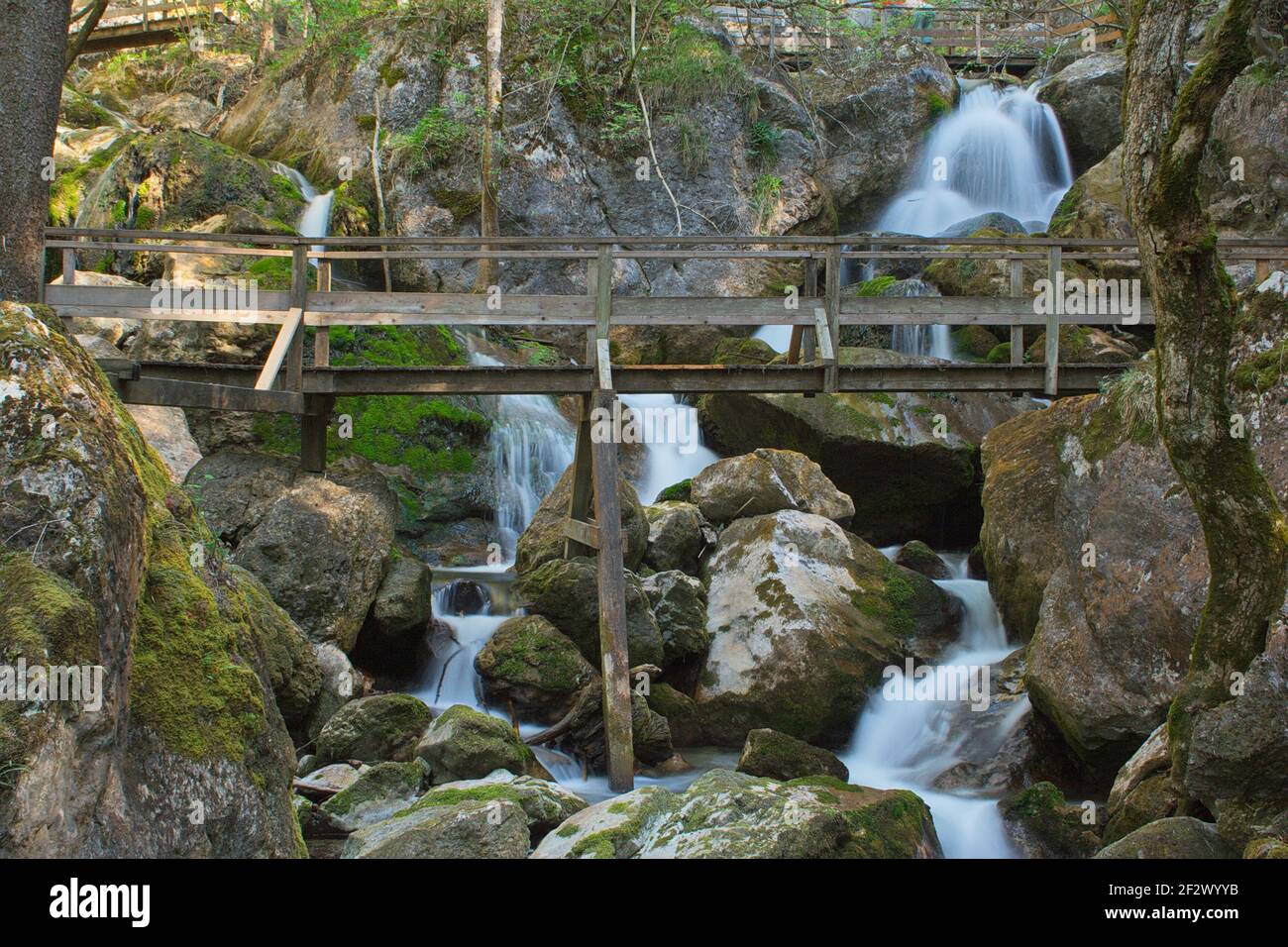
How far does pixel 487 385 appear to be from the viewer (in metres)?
10.5

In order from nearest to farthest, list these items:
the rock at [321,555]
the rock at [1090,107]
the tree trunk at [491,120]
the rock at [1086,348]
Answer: the rock at [321,555]
the rock at [1086,348]
the tree trunk at [491,120]
the rock at [1090,107]

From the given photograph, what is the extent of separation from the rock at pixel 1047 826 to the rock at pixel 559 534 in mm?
4812

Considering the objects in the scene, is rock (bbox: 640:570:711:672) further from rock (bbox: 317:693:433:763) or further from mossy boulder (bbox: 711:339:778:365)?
mossy boulder (bbox: 711:339:778:365)

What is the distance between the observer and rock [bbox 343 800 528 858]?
6145 millimetres

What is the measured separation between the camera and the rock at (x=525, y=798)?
275 inches

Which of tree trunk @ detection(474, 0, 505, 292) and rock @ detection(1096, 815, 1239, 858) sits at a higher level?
tree trunk @ detection(474, 0, 505, 292)

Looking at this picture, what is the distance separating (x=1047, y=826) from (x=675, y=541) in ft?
17.4

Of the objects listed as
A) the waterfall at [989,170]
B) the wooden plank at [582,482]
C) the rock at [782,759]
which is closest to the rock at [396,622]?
the wooden plank at [582,482]

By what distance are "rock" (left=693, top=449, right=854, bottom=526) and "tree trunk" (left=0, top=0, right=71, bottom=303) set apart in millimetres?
7828

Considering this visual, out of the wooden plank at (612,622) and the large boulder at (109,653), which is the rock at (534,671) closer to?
the wooden plank at (612,622)

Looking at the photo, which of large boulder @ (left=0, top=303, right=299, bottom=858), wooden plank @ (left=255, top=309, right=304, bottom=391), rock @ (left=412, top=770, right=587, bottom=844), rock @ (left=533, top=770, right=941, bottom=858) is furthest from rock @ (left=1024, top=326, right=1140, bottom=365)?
large boulder @ (left=0, top=303, right=299, bottom=858)

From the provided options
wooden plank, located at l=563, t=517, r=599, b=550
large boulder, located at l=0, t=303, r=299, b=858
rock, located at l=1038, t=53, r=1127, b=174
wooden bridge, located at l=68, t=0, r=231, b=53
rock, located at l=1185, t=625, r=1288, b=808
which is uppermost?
wooden bridge, located at l=68, t=0, r=231, b=53

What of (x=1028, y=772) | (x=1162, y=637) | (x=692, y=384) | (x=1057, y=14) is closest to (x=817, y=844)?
(x=1162, y=637)

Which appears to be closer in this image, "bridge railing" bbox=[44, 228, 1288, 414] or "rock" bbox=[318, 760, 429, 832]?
"rock" bbox=[318, 760, 429, 832]
